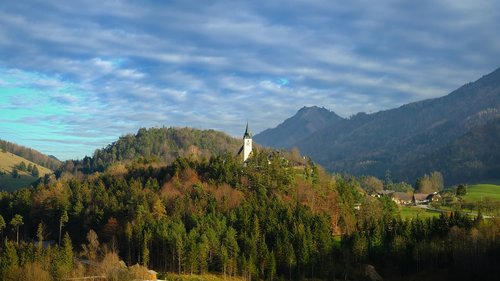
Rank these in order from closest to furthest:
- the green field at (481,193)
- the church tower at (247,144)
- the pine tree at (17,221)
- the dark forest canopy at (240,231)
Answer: the dark forest canopy at (240,231) → the pine tree at (17,221) → the church tower at (247,144) → the green field at (481,193)

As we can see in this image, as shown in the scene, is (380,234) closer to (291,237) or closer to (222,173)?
(291,237)

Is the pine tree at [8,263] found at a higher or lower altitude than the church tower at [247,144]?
lower

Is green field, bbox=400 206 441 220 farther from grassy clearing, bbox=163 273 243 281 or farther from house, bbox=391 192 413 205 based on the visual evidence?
grassy clearing, bbox=163 273 243 281

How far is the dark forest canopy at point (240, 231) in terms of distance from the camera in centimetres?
7362

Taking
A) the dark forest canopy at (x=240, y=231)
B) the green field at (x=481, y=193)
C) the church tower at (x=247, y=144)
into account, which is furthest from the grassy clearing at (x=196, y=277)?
the green field at (x=481, y=193)

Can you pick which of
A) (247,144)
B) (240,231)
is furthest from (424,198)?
(240,231)

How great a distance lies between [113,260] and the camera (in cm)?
7000

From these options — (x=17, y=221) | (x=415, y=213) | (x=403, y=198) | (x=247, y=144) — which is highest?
(x=247, y=144)

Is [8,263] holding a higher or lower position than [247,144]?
lower

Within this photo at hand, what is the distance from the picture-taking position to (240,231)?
269ft

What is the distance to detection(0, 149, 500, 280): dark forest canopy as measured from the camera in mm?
73625

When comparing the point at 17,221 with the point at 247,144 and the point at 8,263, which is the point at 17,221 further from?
the point at 247,144

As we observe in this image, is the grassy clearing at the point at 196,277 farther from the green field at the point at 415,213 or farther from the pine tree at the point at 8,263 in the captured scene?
the green field at the point at 415,213

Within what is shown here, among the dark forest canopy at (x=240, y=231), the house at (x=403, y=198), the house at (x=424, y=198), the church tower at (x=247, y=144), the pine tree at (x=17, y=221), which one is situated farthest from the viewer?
the house at (x=403, y=198)
